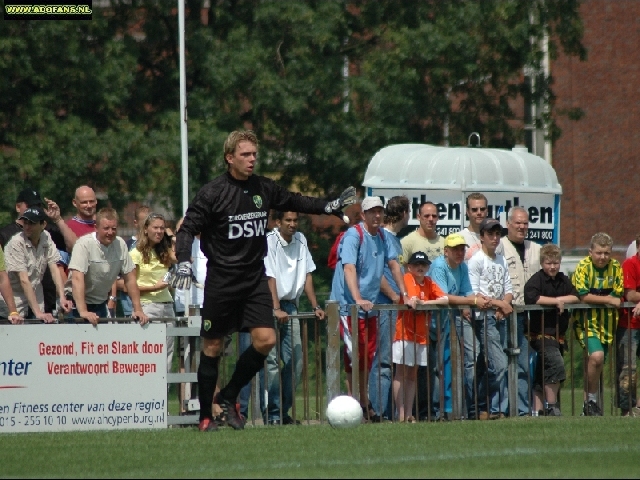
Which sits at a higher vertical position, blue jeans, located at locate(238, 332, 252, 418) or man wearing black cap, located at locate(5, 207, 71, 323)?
man wearing black cap, located at locate(5, 207, 71, 323)

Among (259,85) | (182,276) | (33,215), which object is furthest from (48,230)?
(259,85)

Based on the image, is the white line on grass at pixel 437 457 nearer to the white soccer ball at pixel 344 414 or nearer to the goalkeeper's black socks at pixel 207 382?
the white soccer ball at pixel 344 414

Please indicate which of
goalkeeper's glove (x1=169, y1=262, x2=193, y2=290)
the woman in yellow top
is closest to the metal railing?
the woman in yellow top

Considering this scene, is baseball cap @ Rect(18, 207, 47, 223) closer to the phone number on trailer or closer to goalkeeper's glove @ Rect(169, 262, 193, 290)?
the phone number on trailer

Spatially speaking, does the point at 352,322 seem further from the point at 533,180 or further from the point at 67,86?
the point at 67,86

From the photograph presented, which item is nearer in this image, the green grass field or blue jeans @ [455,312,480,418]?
the green grass field

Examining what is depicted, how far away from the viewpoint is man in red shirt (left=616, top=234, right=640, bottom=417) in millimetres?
12555

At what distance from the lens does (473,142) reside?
2233 centimetres

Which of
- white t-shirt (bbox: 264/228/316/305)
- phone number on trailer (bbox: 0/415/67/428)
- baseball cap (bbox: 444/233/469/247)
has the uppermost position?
baseball cap (bbox: 444/233/469/247)

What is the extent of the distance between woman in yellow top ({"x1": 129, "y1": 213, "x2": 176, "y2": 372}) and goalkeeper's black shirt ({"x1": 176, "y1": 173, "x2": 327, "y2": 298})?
9.98 feet

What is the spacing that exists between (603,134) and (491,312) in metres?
19.0

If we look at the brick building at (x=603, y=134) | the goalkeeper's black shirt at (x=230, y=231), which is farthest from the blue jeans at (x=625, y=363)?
the brick building at (x=603, y=134)

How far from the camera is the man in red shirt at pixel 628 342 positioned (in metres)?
12.6

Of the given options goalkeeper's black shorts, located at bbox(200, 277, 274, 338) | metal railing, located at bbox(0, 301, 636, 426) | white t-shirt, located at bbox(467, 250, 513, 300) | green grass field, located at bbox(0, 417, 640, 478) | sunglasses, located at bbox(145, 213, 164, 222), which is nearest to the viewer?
green grass field, located at bbox(0, 417, 640, 478)
